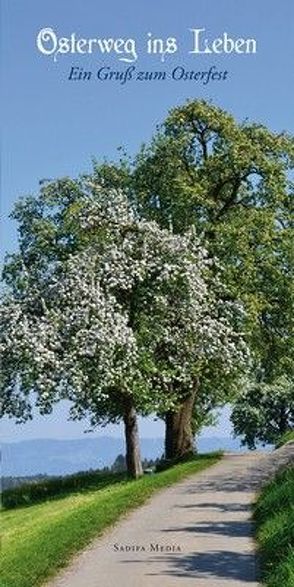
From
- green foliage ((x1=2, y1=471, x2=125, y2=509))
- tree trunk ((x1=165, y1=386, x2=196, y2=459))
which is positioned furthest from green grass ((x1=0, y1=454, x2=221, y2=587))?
tree trunk ((x1=165, y1=386, x2=196, y2=459))

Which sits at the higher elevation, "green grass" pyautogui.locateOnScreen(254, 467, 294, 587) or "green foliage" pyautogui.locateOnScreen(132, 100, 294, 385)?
"green foliage" pyautogui.locateOnScreen(132, 100, 294, 385)

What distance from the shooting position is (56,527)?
28219mm

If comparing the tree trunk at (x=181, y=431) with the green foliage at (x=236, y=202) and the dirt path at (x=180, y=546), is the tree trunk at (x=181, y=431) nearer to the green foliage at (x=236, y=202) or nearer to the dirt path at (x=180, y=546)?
the green foliage at (x=236, y=202)

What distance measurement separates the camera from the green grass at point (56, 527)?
21.9 meters

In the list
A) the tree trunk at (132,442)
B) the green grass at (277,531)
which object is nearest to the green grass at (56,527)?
the tree trunk at (132,442)

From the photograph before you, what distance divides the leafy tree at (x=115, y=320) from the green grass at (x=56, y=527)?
5025 mm

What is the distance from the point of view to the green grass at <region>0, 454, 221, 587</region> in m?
21.9

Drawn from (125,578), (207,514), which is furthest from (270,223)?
(125,578)

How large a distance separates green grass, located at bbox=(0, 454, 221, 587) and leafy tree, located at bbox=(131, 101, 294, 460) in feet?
33.1

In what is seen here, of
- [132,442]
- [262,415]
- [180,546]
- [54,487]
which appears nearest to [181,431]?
[132,442]

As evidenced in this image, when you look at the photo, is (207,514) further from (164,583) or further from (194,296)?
(194,296)

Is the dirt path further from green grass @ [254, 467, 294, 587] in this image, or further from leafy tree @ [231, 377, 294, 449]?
leafy tree @ [231, 377, 294, 449]

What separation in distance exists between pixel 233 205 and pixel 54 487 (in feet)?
64.0

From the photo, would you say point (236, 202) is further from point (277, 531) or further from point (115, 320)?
point (277, 531)
